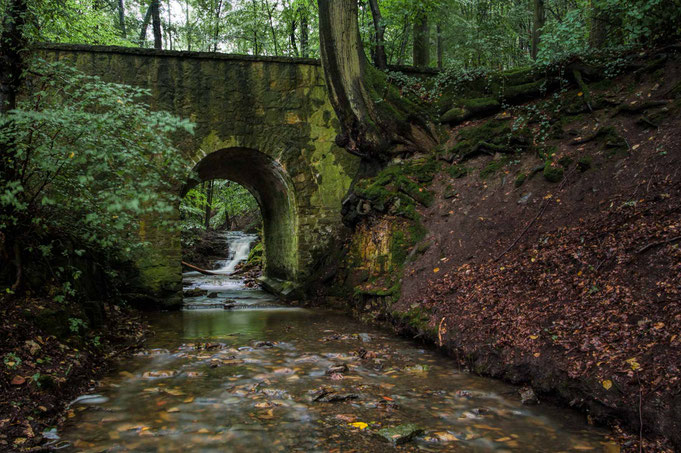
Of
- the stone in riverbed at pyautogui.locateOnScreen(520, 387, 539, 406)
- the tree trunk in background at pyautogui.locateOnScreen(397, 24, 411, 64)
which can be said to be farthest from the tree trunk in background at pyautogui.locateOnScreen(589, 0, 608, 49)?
the stone in riverbed at pyautogui.locateOnScreen(520, 387, 539, 406)

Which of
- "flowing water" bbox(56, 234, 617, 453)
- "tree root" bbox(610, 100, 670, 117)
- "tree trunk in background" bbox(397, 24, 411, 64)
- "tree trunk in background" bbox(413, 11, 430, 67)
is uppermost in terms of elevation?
"tree trunk in background" bbox(397, 24, 411, 64)

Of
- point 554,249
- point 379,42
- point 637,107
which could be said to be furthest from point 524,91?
point 554,249

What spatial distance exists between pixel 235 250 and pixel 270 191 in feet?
33.3

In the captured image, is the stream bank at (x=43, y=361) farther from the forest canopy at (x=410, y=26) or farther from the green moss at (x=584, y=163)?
the green moss at (x=584, y=163)

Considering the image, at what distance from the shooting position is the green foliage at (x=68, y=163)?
3.68m

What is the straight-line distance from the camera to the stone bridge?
9430mm

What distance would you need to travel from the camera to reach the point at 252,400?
148 inches

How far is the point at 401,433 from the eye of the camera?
3.02 metres

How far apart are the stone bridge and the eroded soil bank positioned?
1.72m

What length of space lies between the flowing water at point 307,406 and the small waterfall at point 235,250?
13678 mm

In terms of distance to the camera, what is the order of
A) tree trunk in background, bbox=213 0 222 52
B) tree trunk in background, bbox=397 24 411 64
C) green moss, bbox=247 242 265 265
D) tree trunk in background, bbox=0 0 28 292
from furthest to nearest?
tree trunk in background, bbox=213 0 222 52 → green moss, bbox=247 242 265 265 → tree trunk in background, bbox=397 24 411 64 → tree trunk in background, bbox=0 0 28 292

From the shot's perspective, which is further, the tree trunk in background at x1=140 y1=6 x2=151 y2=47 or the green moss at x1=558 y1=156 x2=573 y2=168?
the tree trunk in background at x1=140 y1=6 x2=151 y2=47

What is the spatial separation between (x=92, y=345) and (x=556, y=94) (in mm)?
8002

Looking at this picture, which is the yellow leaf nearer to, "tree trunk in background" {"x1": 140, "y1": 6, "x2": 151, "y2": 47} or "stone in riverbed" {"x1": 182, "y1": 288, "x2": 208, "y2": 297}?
"stone in riverbed" {"x1": 182, "y1": 288, "x2": 208, "y2": 297}
